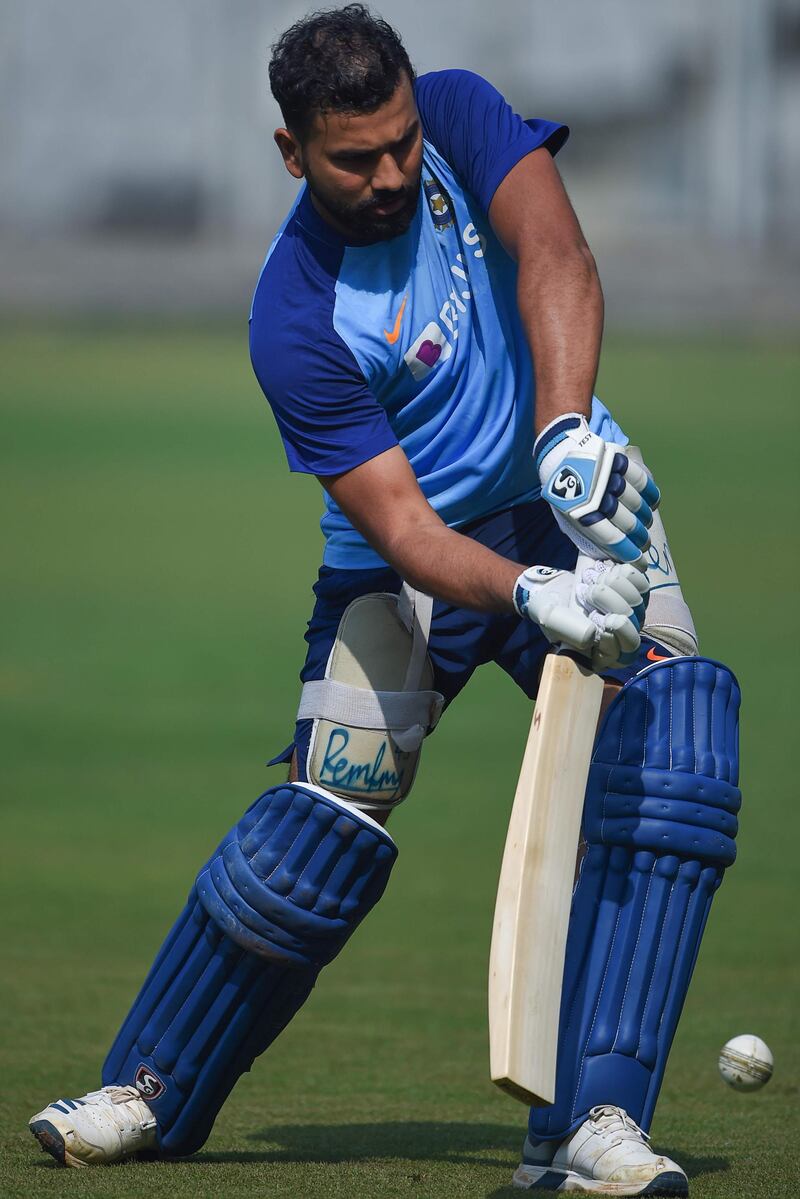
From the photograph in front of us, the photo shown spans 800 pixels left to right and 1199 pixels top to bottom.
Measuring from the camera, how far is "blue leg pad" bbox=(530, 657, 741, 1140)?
2949mm

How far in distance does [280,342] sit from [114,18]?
31497mm

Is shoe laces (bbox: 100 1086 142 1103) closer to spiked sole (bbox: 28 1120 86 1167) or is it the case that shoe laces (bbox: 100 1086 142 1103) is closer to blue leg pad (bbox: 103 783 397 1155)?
blue leg pad (bbox: 103 783 397 1155)

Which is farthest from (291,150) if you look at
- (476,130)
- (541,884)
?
(541,884)

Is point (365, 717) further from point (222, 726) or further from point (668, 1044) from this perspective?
point (222, 726)

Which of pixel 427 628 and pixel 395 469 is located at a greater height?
pixel 395 469

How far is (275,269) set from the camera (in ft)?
A: 10.5

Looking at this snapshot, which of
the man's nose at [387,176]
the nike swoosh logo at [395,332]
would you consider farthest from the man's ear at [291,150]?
the nike swoosh logo at [395,332]

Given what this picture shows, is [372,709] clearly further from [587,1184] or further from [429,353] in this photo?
[587,1184]

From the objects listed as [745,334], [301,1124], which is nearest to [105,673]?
[301,1124]

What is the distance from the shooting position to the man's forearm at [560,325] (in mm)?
2947

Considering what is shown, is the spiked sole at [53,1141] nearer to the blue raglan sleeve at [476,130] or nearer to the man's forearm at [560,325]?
the man's forearm at [560,325]

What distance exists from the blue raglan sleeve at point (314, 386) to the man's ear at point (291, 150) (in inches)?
8.2

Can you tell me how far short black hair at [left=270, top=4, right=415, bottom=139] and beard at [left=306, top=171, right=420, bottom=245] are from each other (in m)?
0.12

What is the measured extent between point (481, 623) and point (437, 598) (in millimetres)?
297
